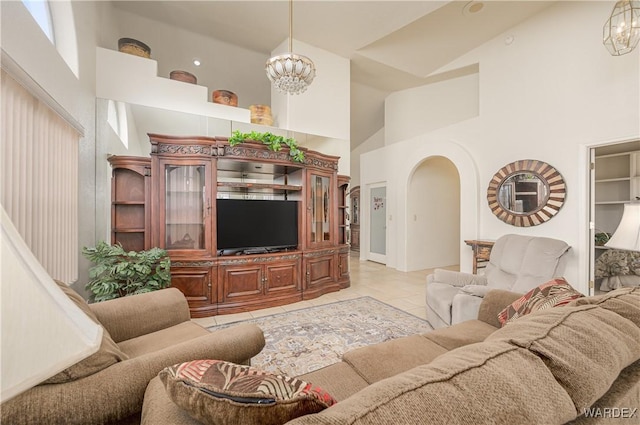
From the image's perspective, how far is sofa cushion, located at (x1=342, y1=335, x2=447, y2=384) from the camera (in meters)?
1.34

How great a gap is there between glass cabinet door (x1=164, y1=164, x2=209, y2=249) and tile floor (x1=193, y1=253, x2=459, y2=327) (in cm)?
100

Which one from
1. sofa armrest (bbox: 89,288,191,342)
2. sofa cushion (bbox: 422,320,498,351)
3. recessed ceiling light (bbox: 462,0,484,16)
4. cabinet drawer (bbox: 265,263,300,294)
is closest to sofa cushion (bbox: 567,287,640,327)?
sofa cushion (bbox: 422,320,498,351)

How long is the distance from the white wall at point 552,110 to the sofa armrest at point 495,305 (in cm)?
252

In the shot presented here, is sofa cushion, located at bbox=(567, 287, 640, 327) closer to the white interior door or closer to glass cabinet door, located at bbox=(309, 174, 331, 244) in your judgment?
glass cabinet door, located at bbox=(309, 174, 331, 244)

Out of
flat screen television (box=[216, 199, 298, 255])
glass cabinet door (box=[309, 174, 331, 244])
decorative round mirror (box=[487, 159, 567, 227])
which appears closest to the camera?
flat screen television (box=[216, 199, 298, 255])

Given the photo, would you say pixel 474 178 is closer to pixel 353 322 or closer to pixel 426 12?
pixel 426 12

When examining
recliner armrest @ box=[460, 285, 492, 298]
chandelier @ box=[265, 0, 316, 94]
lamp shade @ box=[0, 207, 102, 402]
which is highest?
chandelier @ box=[265, 0, 316, 94]

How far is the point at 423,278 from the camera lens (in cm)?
529

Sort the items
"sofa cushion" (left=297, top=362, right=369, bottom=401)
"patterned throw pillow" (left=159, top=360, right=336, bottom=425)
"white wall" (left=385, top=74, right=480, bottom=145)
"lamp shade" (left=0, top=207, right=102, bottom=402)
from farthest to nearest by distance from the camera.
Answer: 1. "white wall" (left=385, top=74, right=480, bottom=145)
2. "sofa cushion" (left=297, top=362, right=369, bottom=401)
3. "patterned throw pillow" (left=159, top=360, right=336, bottom=425)
4. "lamp shade" (left=0, top=207, right=102, bottom=402)

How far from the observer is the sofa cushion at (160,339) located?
1571 millimetres

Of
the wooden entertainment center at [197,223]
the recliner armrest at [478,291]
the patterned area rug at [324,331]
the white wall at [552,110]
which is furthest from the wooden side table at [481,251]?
the wooden entertainment center at [197,223]

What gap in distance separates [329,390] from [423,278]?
15.1 feet

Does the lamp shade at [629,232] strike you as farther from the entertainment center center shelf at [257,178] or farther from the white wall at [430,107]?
the white wall at [430,107]

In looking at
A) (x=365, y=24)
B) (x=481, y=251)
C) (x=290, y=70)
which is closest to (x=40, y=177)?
(x=290, y=70)
